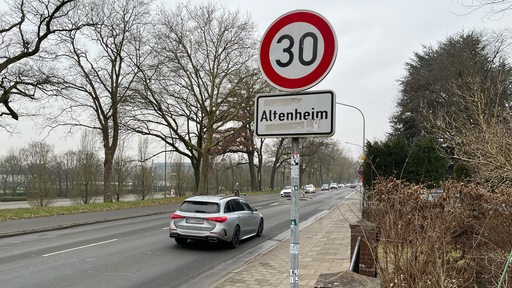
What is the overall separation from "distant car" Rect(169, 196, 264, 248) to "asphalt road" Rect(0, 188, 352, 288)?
14.6 inches

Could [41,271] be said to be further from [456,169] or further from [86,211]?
[456,169]

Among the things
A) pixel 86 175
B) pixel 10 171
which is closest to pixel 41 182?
pixel 86 175

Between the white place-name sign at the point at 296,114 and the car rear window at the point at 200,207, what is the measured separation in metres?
9.56

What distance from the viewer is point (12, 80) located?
78.6ft

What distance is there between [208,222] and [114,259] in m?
2.78

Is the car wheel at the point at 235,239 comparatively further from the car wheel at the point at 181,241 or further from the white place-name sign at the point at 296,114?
the white place-name sign at the point at 296,114

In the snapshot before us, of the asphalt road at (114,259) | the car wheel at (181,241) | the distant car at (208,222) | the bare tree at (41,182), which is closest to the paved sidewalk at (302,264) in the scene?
the asphalt road at (114,259)

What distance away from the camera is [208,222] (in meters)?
11.8

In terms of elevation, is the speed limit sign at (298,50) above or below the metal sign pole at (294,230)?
above

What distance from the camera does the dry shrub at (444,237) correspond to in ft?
15.8

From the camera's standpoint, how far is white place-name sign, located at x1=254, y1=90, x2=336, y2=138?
8.86ft

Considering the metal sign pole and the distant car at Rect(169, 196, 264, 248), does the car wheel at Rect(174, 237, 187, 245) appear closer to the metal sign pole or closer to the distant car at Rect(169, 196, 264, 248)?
the distant car at Rect(169, 196, 264, 248)

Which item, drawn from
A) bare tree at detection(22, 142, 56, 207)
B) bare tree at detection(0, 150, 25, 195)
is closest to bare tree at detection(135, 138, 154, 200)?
bare tree at detection(22, 142, 56, 207)

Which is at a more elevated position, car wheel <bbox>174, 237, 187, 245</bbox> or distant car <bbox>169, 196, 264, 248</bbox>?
distant car <bbox>169, 196, 264, 248</bbox>
